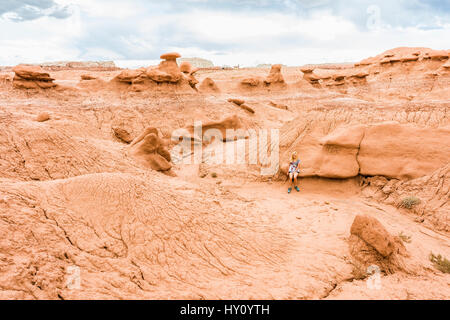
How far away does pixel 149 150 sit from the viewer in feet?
23.1

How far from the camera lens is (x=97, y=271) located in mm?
2400

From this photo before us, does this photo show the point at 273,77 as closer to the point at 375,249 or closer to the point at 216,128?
the point at 216,128

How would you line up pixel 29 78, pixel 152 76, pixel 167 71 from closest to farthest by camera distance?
pixel 29 78, pixel 152 76, pixel 167 71

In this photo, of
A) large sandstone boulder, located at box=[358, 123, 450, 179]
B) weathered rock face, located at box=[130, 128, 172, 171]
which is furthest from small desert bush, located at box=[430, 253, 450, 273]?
weathered rock face, located at box=[130, 128, 172, 171]

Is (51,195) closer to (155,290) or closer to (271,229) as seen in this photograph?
(155,290)

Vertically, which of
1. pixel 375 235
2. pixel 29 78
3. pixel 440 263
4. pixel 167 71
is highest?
pixel 167 71

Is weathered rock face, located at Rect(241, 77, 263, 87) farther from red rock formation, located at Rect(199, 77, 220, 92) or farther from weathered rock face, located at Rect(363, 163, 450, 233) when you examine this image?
weathered rock face, located at Rect(363, 163, 450, 233)

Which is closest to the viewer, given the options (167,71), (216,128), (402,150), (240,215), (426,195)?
(240,215)

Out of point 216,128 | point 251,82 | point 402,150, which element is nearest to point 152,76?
point 216,128

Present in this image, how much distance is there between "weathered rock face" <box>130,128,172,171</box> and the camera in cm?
689

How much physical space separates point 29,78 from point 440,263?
55.5ft

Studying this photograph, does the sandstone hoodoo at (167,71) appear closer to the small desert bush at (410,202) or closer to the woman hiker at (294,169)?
the woman hiker at (294,169)

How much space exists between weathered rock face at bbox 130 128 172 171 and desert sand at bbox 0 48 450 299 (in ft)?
0.12
